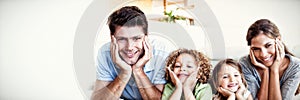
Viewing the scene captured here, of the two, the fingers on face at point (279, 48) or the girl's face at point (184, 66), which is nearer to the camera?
the girl's face at point (184, 66)

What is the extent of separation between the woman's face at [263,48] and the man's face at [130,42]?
2.06ft

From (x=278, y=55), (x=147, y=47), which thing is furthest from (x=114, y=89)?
(x=278, y=55)

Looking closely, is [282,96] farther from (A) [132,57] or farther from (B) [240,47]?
(A) [132,57]

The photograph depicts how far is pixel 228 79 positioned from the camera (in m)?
1.79

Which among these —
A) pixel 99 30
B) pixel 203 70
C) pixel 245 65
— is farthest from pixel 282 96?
pixel 99 30

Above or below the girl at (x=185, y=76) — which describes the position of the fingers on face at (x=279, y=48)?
above

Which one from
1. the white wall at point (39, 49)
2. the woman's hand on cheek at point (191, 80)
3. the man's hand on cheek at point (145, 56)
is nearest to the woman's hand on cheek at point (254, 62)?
the woman's hand on cheek at point (191, 80)

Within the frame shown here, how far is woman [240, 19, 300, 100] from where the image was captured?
6.09 ft

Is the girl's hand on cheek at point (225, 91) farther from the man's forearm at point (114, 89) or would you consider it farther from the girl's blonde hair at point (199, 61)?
the man's forearm at point (114, 89)

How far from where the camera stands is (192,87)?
5.62ft

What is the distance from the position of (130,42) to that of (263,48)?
724 millimetres

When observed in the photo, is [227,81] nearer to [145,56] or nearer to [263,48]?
[263,48]

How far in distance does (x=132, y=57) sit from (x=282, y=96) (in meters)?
0.87

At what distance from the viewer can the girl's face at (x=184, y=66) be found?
169cm
